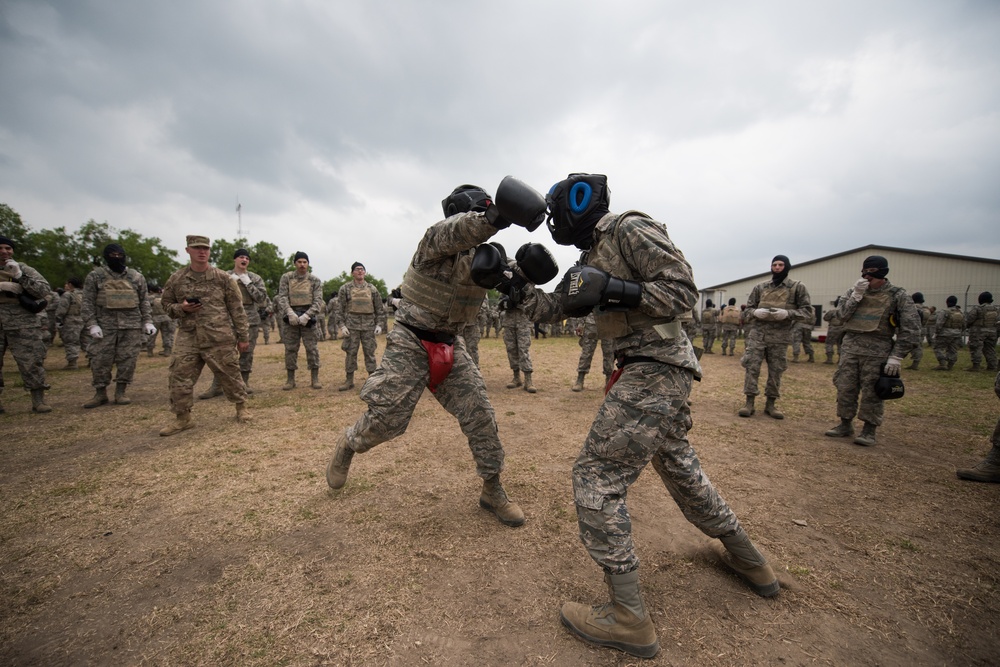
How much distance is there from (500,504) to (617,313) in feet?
6.33

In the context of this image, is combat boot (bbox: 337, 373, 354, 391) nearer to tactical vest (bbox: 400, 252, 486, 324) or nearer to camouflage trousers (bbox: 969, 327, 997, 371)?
tactical vest (bbox: 400, 252, 486, 324)

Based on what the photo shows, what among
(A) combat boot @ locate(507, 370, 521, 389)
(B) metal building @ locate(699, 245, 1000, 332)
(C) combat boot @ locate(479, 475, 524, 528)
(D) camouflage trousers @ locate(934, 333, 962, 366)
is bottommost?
(C) combat boot @ locate(479, 475, 524, 528)

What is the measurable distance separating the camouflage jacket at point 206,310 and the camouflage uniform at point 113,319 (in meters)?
2.07

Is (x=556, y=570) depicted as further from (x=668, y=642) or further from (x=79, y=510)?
(x=79, y=510)

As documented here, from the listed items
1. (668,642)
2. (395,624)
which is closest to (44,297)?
(395,624)

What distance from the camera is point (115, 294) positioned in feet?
22.7

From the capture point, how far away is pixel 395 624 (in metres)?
2.20

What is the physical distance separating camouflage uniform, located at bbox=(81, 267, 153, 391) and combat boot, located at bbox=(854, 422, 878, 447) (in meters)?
11.2

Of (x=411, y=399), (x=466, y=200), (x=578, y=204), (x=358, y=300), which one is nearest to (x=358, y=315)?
(x=358, y=300)

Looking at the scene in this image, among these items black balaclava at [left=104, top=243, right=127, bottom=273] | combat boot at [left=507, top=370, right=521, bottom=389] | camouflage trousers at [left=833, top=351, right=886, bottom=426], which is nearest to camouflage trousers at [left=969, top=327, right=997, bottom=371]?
camouflage trousers at [left=833, top=351, right=886, bottom=426]

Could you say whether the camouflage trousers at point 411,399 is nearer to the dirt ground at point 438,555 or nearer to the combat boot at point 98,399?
the dirt ground at point 438,555

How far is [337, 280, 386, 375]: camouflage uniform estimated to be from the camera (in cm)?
861

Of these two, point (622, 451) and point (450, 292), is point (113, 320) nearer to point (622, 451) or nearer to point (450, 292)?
point (450, 292)

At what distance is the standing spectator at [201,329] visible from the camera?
5.40 metres
